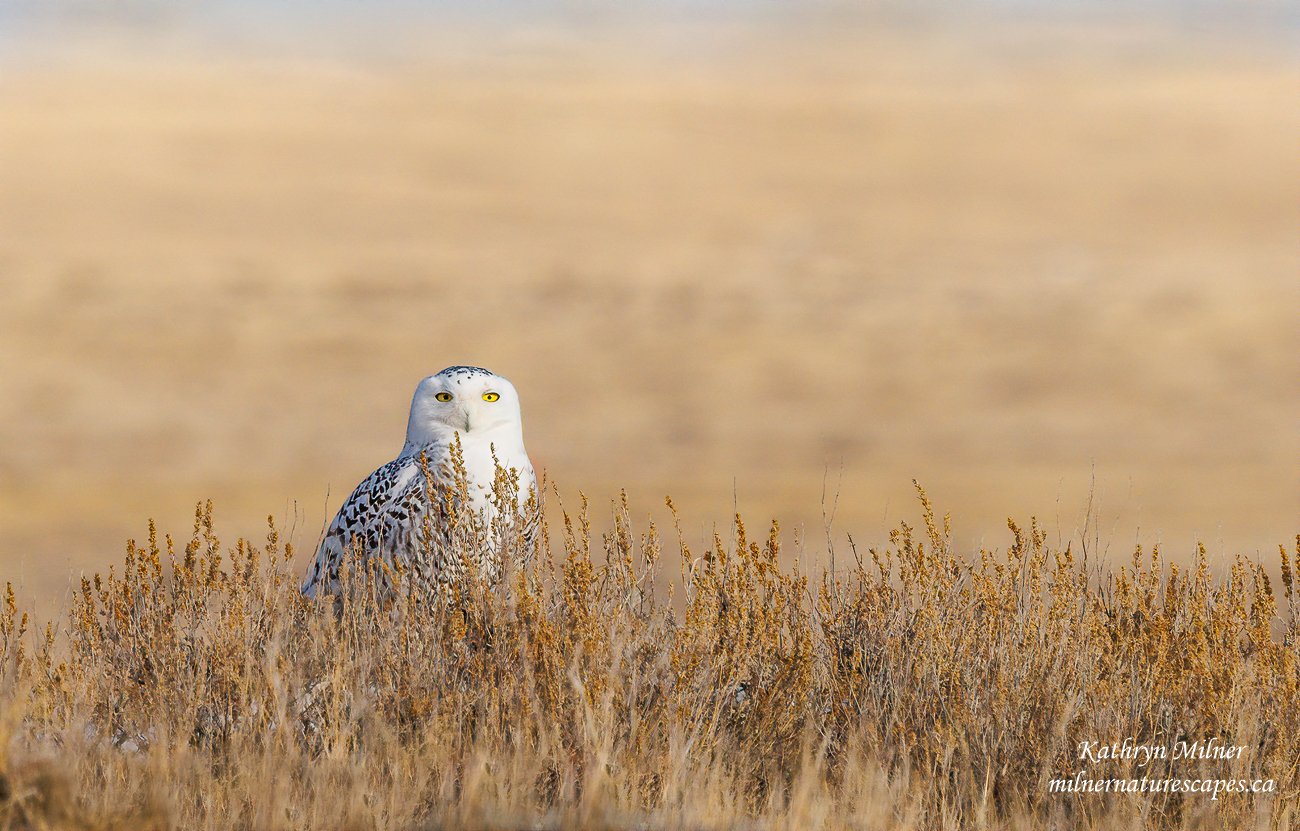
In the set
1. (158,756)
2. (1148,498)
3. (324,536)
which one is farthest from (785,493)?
(158,756)

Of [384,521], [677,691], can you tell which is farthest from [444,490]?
[677,691]

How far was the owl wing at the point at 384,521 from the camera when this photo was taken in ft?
15.6

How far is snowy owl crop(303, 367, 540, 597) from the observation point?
180 inches

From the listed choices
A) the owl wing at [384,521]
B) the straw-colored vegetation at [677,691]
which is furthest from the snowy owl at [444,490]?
the straw-colored vegetation at [677,691]

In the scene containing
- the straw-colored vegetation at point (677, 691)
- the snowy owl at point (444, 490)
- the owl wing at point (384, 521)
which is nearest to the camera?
the straw-colored vegetation at point (677, 691)

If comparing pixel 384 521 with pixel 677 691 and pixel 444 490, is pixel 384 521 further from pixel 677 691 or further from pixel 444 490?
pixel 677 691

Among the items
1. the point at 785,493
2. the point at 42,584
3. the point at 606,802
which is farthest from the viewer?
the point at 785,493

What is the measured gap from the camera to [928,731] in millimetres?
4250

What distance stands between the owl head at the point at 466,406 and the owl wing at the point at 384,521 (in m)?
0.14

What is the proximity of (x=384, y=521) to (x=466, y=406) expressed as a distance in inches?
17.7

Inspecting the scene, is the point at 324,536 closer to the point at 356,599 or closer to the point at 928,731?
the point at 356,599

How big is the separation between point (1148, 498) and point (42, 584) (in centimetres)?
1288

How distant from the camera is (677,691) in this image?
407cm

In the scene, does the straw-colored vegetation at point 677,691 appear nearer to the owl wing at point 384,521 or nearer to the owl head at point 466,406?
the owl wing at point 384,521
